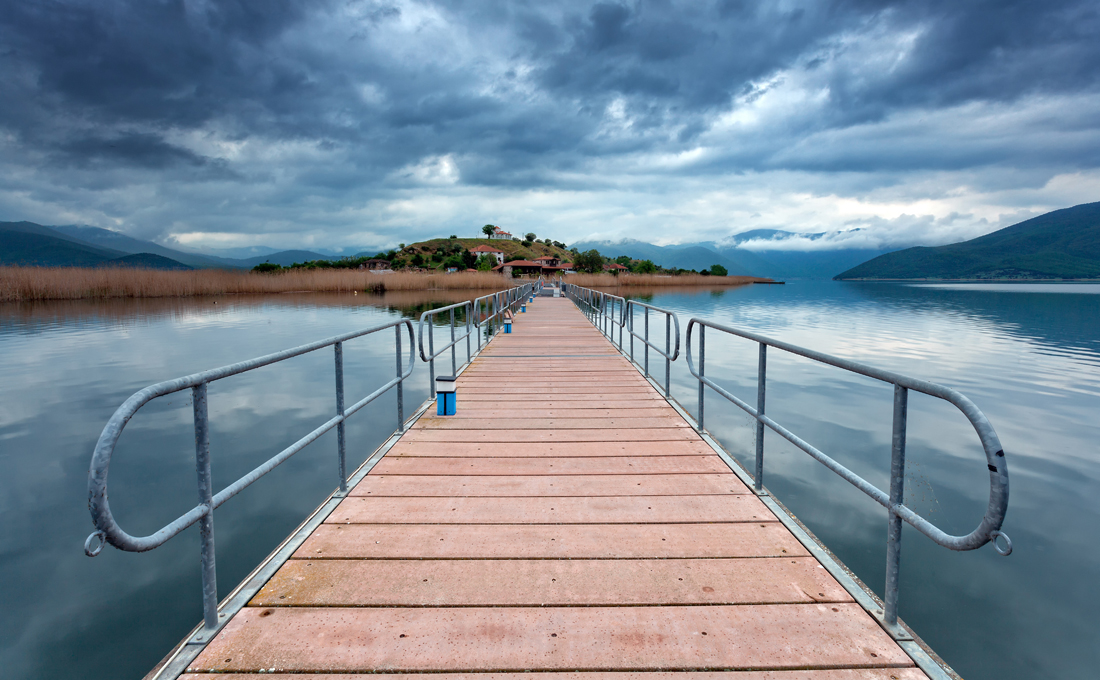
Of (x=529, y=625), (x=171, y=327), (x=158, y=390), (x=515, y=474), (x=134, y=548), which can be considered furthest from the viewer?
(x=171, y=327)

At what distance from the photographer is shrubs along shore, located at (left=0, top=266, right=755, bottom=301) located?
23.8m

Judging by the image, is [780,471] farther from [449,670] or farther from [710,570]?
[449,670]

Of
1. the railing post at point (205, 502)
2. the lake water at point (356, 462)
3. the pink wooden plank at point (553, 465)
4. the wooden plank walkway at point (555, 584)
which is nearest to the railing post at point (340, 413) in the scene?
the wooden plank walkway at point (555, 584)

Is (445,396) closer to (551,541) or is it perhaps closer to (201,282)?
(551,541)

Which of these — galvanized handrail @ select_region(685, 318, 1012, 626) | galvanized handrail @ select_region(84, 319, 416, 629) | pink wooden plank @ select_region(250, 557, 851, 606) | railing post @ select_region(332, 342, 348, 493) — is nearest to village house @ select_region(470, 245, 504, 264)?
railing post @ select_region(332, 342, 348, 493)

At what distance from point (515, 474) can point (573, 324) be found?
11.1 metres

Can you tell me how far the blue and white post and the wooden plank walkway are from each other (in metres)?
1.09

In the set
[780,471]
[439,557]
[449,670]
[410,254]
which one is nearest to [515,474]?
[439,557]

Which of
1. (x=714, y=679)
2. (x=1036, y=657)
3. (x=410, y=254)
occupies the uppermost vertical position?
(x=410, y=254)

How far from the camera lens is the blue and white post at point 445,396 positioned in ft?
16.7

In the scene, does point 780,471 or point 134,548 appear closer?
point 134,548

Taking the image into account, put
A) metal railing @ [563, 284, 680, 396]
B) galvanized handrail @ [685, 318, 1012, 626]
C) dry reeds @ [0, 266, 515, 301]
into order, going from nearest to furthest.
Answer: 1. galvanized handrail @ [685, 318, 1012, 626]
2. metal railing @ [563, 284, 680, 396]
3. dry reeds @ [0, 266, 515, 301]

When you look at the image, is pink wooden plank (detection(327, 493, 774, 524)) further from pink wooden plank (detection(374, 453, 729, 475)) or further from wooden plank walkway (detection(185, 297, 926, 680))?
pink wooden plank (detection(374, 453, 729, 475))

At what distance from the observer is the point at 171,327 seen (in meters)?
18.2
